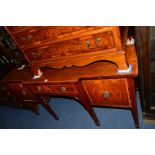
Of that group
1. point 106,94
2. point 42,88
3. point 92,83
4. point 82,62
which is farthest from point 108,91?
point 42,88

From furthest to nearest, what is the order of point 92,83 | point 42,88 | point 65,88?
point 42,88 < point 65,88 < point 92,83

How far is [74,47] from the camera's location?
1.67 metres

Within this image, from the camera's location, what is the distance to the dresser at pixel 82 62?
5.05 ft

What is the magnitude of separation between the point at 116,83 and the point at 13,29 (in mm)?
A: 1177

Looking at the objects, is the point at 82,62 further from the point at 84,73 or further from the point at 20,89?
the point at 20,89

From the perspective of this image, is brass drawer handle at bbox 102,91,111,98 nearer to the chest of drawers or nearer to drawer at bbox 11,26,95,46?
→ the chest of drawers

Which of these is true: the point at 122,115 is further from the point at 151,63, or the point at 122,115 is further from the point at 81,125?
the point at 151,63

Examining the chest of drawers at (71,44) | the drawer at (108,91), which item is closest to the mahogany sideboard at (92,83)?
the drawer at (108,91)

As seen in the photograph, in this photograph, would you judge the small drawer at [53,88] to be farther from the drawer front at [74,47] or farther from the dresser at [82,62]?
the drawer front at [74,47]

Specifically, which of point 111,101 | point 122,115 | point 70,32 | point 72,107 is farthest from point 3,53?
point 122,115

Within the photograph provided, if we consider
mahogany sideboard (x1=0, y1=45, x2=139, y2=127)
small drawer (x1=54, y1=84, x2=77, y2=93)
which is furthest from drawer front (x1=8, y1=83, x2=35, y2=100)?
small drawer (x1=54, y1=84, x2=77, y2=93)

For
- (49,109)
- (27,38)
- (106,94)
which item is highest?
(27,38)

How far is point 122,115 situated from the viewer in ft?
7.88

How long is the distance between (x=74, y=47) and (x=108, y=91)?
2.03ft
